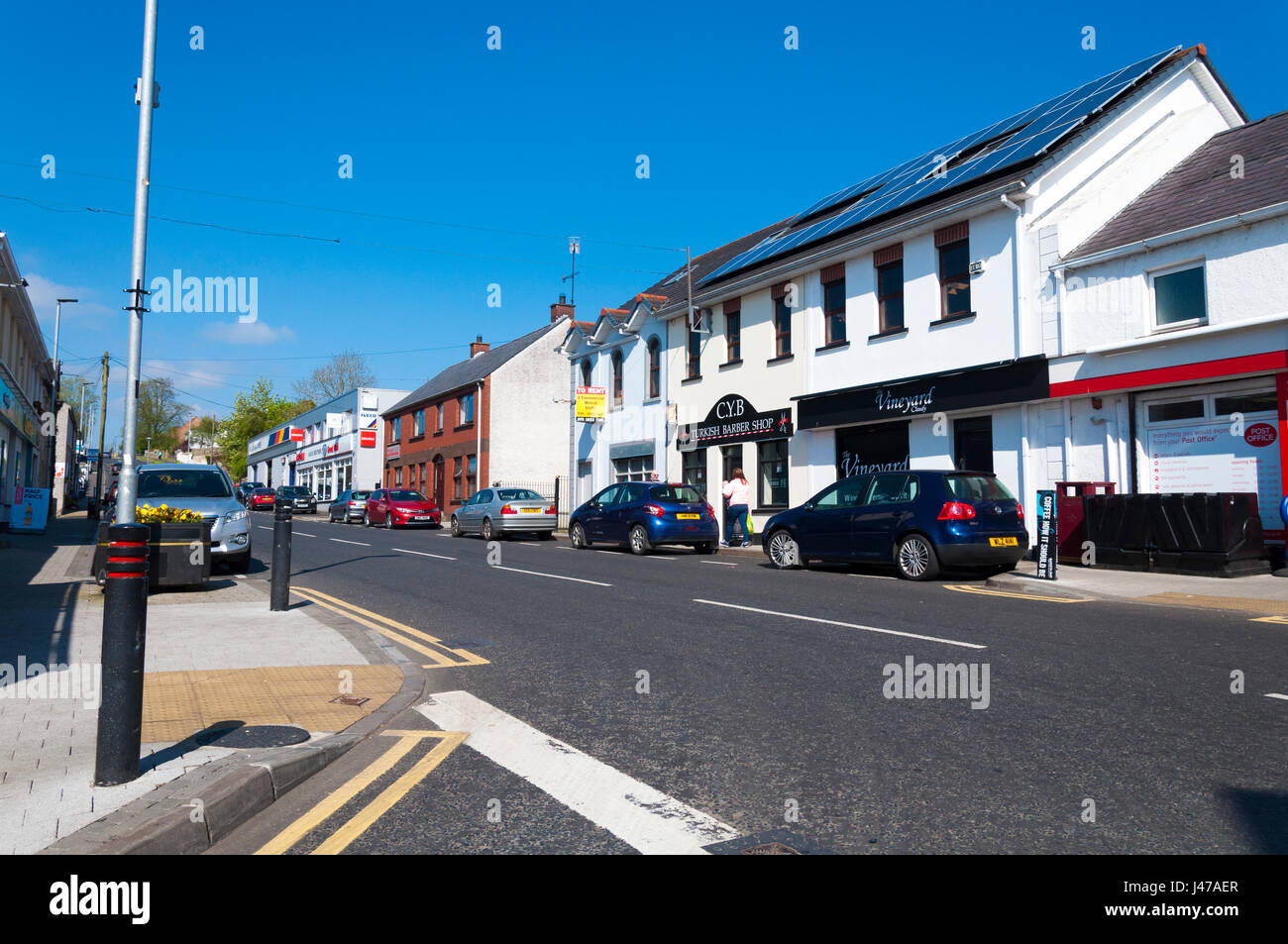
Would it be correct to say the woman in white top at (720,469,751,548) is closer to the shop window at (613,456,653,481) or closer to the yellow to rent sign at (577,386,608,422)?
the shop window at (613,456,653,481)

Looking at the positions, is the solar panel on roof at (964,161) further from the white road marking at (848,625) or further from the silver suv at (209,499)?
the silver suv at (209,499)

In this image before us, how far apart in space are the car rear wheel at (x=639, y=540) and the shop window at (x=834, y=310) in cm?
634

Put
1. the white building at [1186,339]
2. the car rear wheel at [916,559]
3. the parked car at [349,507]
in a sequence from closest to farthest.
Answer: the car rear wheel at [916,559], the white building at [1186,339], the parked car at [349,507]

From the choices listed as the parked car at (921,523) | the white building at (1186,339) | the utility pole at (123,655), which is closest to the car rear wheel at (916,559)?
the parked car at (921,523)

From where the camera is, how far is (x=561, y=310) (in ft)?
144

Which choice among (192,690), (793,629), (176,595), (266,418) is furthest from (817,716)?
(266,418)

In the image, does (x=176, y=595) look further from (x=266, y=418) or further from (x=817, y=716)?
(x=266, y=418)

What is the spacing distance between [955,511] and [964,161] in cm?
1071

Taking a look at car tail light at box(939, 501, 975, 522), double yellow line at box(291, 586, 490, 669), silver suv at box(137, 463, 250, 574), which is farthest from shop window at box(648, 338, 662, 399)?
double yellow line at box(291, 586, 490, 669)

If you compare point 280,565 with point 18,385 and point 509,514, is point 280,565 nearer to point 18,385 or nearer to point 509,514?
point 509,514

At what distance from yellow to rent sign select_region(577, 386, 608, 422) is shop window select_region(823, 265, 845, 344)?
9954 mm

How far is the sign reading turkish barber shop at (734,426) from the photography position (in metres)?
22.1
